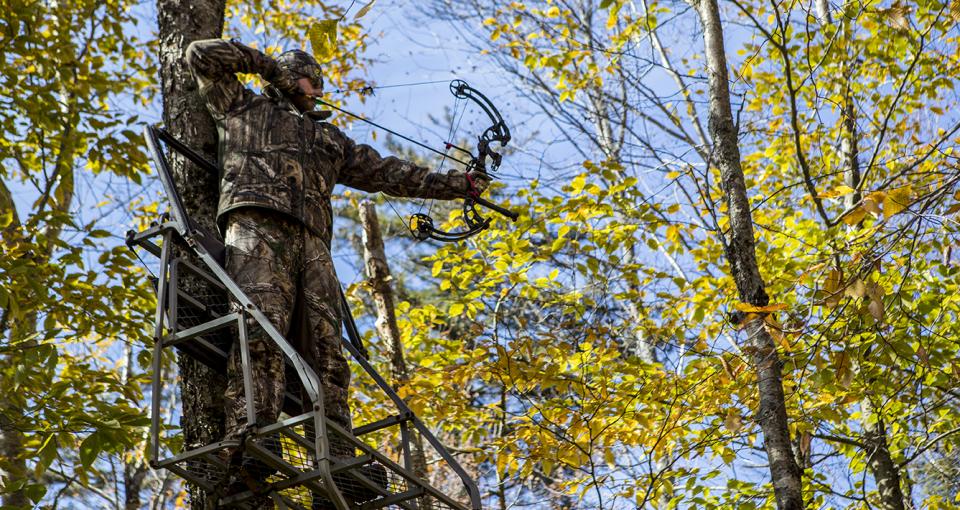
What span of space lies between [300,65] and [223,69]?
0.47 meters

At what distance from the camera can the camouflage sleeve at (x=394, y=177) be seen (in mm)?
5730

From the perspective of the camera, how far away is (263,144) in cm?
516

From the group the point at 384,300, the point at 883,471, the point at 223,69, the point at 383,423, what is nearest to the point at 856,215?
the point at 383,423

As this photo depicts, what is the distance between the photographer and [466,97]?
602 centimetres

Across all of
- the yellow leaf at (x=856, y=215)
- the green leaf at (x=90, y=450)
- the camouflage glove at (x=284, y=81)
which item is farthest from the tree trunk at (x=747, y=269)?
the green leaf at (x=90, y=450)

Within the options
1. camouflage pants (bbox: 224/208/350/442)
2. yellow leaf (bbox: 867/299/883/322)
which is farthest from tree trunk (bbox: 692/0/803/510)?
camouflage pants (bbox: 224/208/350/442)

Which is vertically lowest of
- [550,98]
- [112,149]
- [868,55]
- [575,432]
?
[575,432]

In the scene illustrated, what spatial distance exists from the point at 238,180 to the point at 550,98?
9446mm

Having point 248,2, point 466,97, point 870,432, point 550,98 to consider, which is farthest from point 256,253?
point 248,2

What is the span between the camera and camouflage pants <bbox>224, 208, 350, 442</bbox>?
4.50 m

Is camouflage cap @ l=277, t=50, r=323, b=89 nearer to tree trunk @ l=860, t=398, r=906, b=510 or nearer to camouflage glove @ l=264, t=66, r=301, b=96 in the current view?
camouflage glove @ l=264, t=66, r=301, b=96

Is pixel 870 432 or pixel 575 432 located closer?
pixel 575 432

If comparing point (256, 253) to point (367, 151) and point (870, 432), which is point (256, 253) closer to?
point (367, 151)

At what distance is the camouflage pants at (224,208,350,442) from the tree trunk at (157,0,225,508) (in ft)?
1.50
